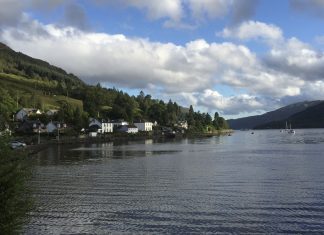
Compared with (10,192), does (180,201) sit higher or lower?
lower

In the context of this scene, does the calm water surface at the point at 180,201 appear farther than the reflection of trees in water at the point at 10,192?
Yes

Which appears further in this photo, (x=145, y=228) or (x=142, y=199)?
(x=142, y=199)

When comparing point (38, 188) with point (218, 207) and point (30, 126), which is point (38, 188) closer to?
point (218, 207)

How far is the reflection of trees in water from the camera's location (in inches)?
852

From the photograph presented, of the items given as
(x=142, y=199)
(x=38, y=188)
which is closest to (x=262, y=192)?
(x=142, y=199)

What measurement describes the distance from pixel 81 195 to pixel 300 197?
807 inches

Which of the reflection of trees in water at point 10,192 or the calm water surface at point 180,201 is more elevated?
the reflection of trees in water at point 10,192

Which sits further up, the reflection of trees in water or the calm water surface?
the reflection of trees in water

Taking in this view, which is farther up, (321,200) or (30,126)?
(30,126)

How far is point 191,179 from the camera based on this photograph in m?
56.7

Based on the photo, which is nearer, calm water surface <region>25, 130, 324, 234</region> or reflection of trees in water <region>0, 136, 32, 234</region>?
reflection of trees in water <region>0, 136, 32, 234</region>

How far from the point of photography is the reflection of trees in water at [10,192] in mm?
21641

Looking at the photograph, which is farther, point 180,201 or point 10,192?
point 180,201

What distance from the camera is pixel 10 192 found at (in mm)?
22047
